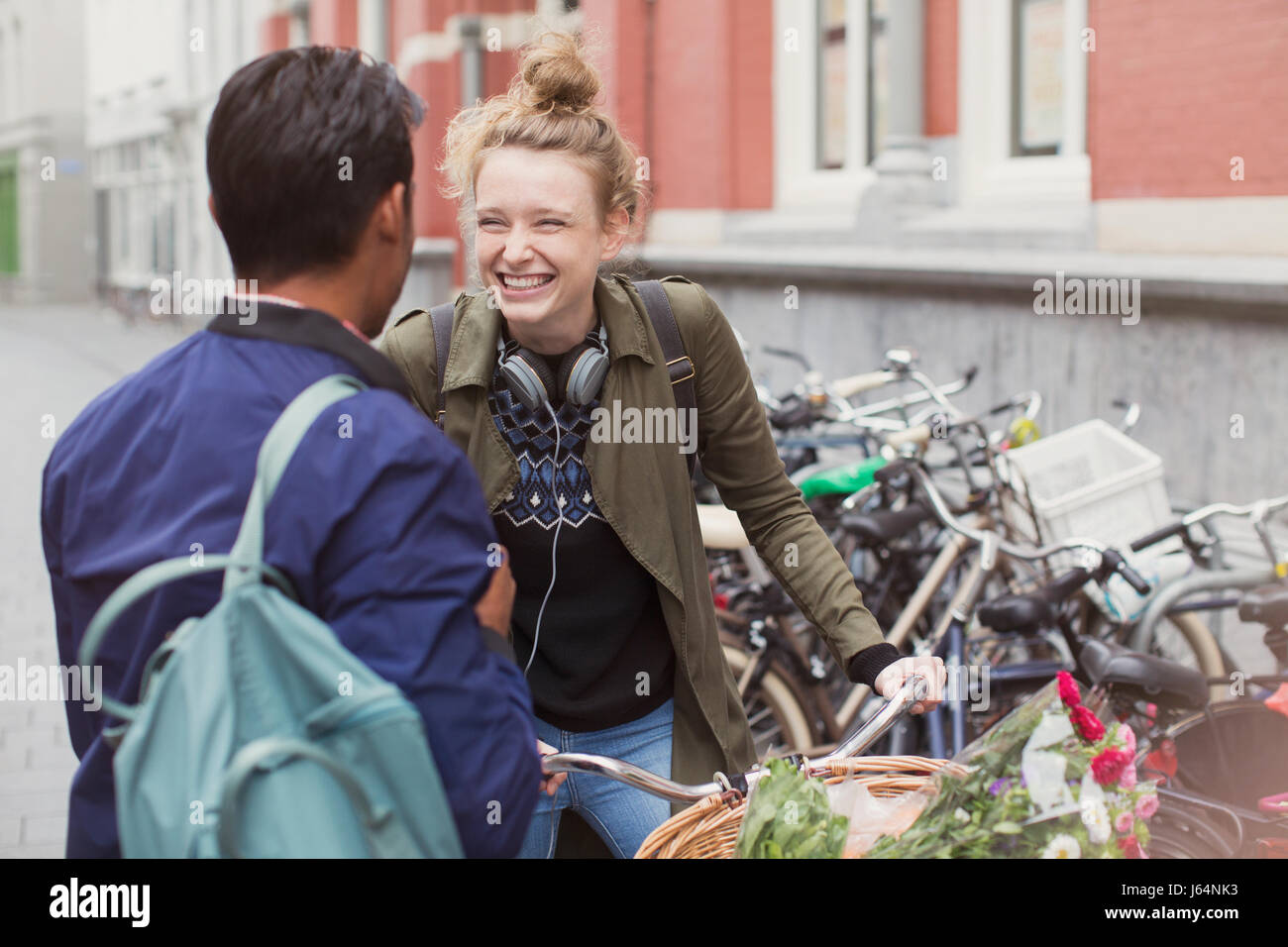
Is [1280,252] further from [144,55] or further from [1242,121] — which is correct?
[144,55]

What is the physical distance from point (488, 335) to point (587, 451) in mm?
236

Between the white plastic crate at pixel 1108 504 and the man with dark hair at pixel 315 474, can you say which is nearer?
the man with dark hair at pixel 315 474

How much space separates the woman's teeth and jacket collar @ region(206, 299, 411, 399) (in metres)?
0.81

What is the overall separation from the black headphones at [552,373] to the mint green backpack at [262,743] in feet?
3.32

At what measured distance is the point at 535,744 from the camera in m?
1.45

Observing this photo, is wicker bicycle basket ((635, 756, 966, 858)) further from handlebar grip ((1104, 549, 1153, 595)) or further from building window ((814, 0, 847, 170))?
building window ((814, 0, 847, 170))

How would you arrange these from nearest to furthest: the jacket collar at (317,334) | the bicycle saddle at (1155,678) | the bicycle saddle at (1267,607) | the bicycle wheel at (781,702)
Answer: the jacket collar at (317,334)
the bicycle saddle at (1155,678)
the bicycle saddle at (1267,607)
the bicycle wheel at (781,702)

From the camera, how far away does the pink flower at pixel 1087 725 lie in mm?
1802

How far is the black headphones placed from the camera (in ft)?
7.50

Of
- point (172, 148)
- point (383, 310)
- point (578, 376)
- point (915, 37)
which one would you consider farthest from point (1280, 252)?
point (172, 148)

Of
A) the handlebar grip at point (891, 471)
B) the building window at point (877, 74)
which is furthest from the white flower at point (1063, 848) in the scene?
the building window at point (877, 74)

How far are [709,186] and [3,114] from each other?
131 feet

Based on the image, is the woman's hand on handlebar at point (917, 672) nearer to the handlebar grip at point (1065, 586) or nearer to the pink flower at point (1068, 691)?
the pink flower at point (1068, 691)

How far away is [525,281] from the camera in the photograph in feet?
7.47
